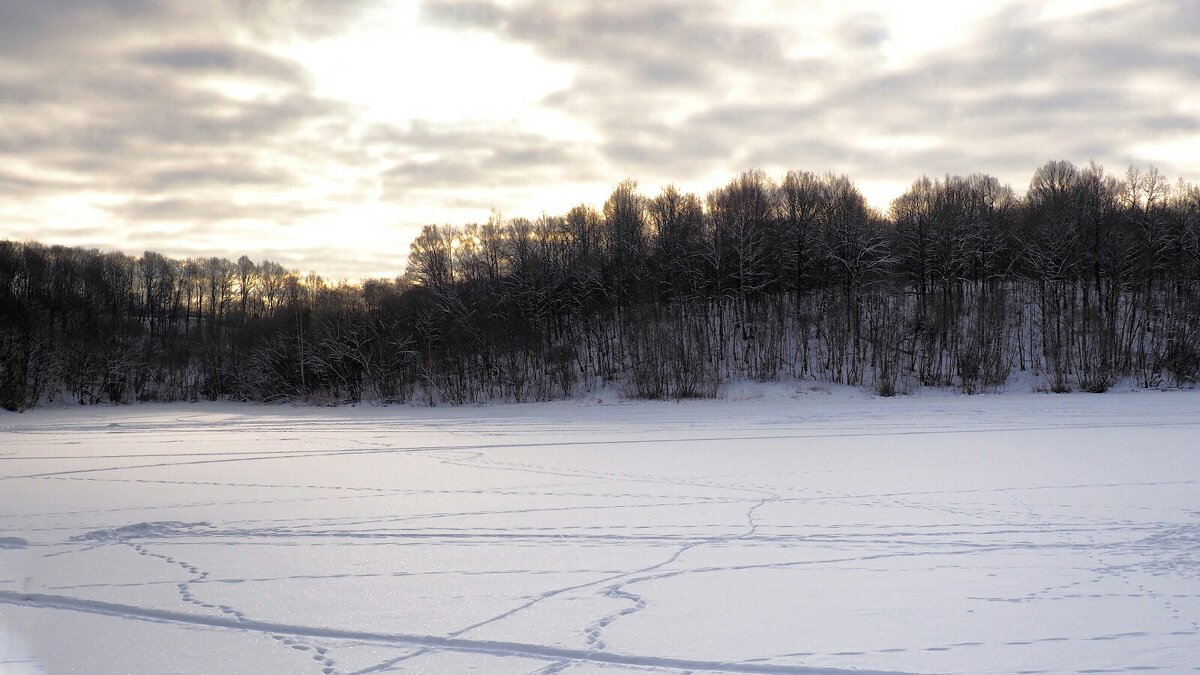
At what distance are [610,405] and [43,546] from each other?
3148cm

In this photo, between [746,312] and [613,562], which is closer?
A: [613,562]

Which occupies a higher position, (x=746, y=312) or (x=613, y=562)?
(x=746, y=312)

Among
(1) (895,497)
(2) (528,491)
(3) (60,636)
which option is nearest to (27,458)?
(2) (528,491)

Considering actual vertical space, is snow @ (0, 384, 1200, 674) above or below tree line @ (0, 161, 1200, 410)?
below

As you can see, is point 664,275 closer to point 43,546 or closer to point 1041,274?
point 1041,274

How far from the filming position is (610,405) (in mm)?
40094

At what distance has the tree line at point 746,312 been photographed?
48188 mm

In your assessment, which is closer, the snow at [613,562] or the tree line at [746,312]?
the snow at [613,562]

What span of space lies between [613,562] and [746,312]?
158 feet

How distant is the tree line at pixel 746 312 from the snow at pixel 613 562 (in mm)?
30075

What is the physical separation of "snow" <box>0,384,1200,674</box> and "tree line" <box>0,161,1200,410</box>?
98.7 feet

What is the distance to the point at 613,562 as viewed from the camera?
8469 mm

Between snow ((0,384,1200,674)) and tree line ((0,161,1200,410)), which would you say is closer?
snow ((0,384,1200,674))

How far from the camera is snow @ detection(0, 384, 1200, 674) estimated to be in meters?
6.00
